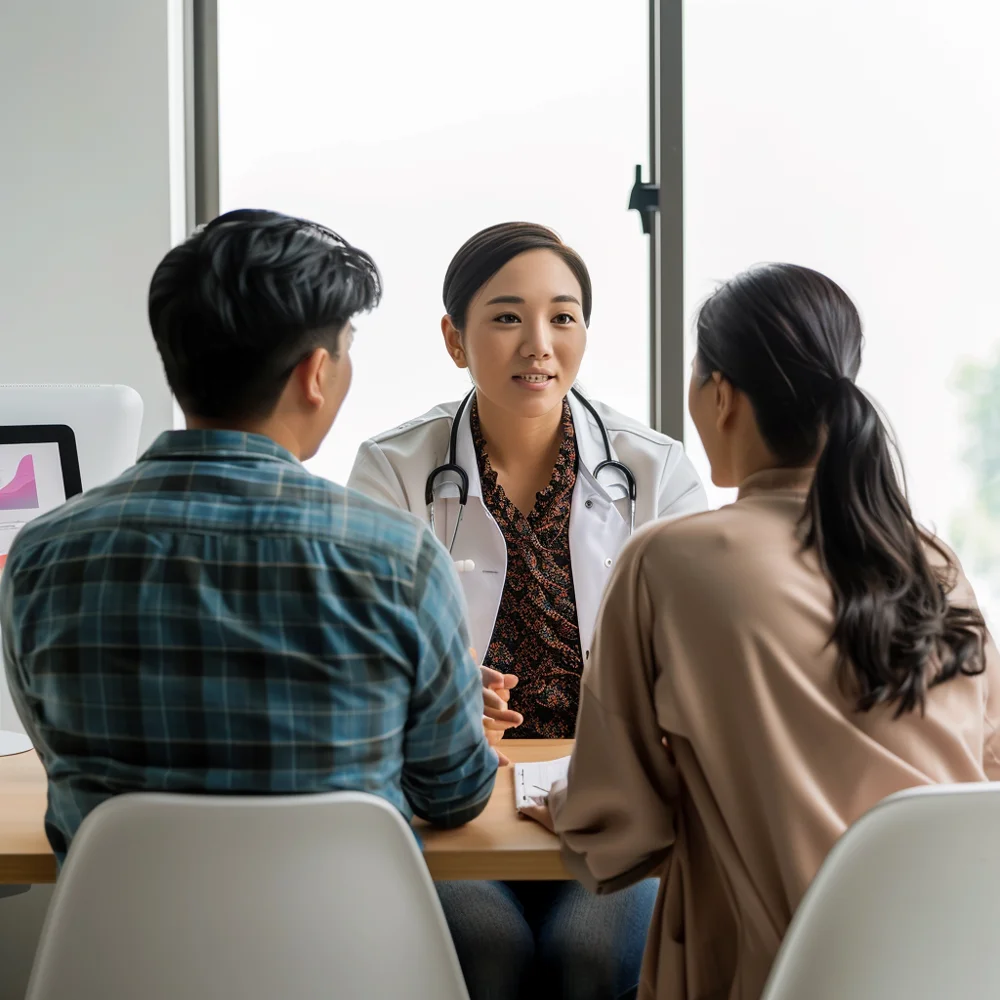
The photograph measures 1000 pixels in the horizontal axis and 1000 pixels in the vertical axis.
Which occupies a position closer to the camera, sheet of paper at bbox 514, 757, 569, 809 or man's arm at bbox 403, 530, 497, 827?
man's arm at bbox 403, 530, 497, 827

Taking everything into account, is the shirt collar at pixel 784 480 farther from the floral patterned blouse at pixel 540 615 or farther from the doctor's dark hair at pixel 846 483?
the floral patterned blouse at pixel 540 615

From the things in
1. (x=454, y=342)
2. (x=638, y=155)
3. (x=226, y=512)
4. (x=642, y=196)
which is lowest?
(x=226, y=512)

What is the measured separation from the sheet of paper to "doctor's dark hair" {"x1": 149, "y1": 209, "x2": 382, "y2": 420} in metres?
0.57

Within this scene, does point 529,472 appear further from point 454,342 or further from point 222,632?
point 222,632

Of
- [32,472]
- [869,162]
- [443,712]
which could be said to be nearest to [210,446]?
[443,712]

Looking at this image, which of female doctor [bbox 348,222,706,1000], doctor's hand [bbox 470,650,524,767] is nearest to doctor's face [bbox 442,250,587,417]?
female doctor [bbox 348,222,706,1000]

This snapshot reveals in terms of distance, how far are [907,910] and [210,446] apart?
77cm

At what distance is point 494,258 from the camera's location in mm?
1894

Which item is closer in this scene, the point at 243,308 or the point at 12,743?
the point at 243,308

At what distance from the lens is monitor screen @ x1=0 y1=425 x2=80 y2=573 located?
1637 mm

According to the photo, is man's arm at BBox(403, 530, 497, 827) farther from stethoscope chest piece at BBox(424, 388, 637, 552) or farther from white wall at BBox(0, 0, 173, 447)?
white wall at BBox(0, 0, 173, 447)

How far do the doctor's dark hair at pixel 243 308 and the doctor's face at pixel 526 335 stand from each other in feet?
2.53

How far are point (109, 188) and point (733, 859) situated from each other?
7.49ft

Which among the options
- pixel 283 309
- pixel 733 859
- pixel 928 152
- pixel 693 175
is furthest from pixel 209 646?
pixel 928 152
